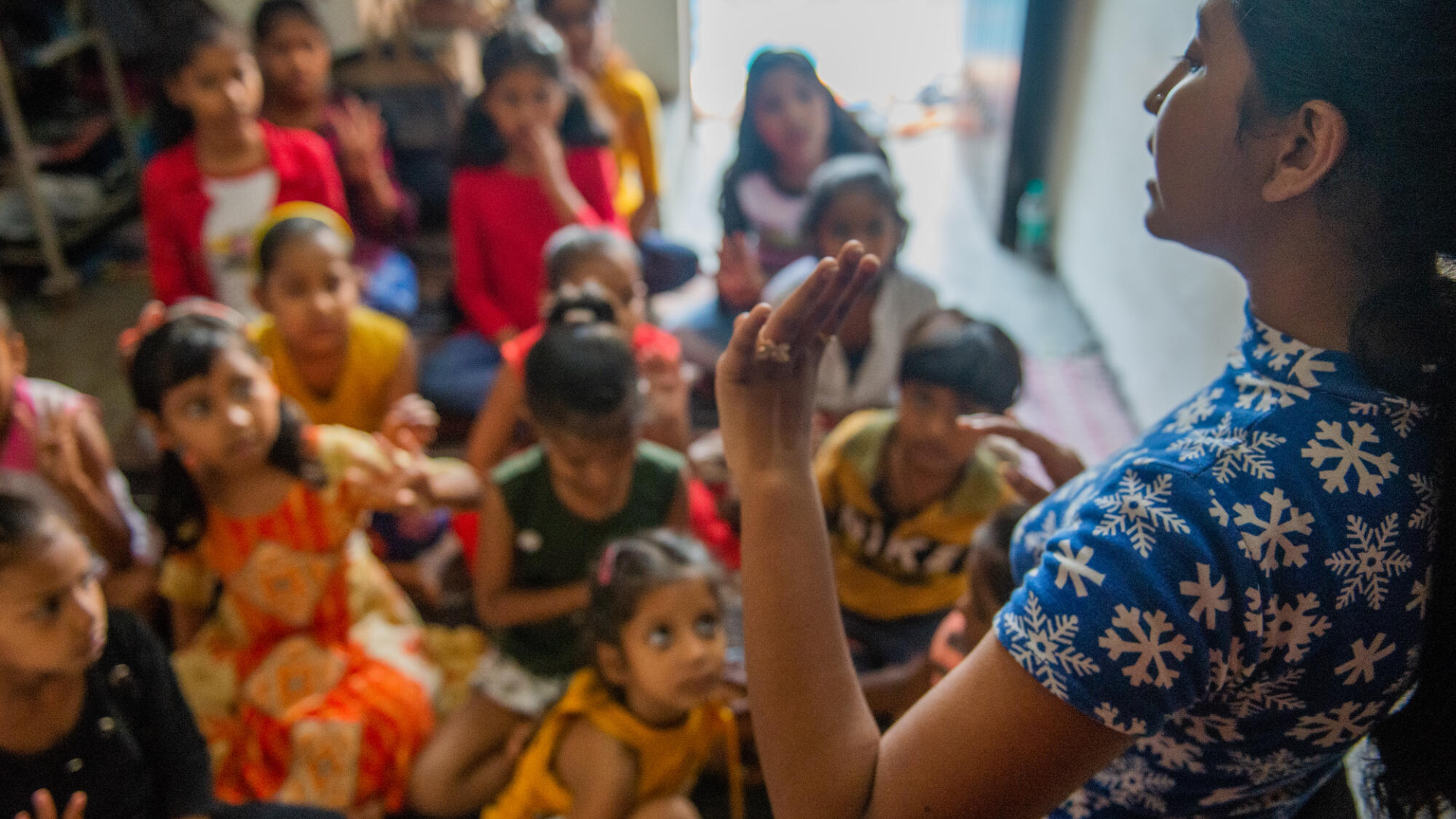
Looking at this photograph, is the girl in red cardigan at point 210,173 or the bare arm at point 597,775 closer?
the bare arm at point 597,775

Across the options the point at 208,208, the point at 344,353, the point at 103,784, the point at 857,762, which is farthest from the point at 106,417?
the point at 857,762

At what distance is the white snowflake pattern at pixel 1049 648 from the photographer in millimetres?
586

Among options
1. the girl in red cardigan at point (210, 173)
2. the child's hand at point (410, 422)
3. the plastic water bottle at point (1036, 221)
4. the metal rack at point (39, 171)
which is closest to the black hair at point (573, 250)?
the child's hand at point (410, 422)

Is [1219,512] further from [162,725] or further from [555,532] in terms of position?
[162,725]

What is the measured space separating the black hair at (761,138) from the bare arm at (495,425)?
3.35 ft

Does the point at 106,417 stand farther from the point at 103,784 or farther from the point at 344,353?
the point at 103,784

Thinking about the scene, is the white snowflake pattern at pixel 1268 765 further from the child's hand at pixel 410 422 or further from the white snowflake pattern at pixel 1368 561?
the child's hand at pixel 410 422

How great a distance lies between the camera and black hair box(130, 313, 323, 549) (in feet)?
4.91

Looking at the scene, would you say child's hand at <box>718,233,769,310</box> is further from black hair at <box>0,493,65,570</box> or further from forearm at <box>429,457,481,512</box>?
black hair at <box>0,493,65,570</box>

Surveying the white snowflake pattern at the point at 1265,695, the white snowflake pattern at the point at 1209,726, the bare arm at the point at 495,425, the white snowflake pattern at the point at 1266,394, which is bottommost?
the bare arm at the point at 495,425

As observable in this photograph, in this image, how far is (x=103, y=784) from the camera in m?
1.26

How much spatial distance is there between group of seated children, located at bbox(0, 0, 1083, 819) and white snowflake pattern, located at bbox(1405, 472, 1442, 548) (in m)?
0.47

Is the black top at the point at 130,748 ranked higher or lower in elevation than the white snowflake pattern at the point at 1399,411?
lower

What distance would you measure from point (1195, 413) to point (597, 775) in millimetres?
988
